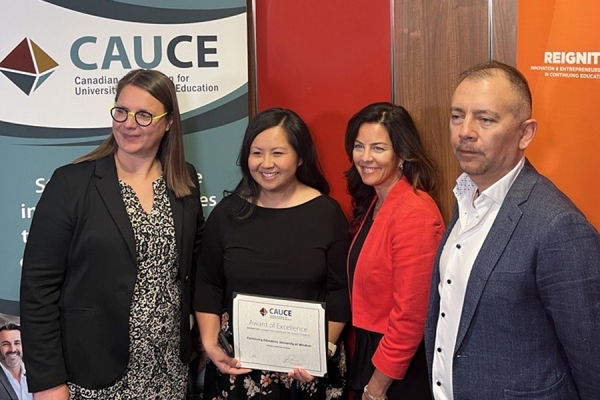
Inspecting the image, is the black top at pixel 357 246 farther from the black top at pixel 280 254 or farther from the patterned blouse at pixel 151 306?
the patterned blouse at pixel 151 306

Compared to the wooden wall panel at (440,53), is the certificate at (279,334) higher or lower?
lower

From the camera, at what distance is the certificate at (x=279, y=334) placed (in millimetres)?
2236

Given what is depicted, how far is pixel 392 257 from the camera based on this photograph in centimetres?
216

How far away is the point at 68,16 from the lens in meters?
2.64

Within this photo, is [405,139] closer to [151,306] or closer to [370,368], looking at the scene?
[370,368]

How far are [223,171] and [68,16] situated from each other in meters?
0.95

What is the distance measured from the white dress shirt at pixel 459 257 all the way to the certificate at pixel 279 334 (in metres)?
0.48

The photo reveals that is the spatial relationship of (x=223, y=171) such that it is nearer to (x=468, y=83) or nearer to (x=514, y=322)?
(x=468, y=83)

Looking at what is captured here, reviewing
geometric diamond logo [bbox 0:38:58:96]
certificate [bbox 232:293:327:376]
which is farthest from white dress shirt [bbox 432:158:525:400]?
geometric diamond logo [bbox 0:38:58:96]

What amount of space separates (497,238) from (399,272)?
509 millimetres

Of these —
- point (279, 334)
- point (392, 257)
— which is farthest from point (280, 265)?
point (392, 257)

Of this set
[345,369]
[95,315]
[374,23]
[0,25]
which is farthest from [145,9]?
[345,369]

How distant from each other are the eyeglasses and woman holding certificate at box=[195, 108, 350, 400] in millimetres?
385

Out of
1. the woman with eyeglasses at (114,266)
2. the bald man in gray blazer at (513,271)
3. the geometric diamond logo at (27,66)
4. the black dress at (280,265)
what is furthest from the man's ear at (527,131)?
the geometric diamond logo at (27,66)
